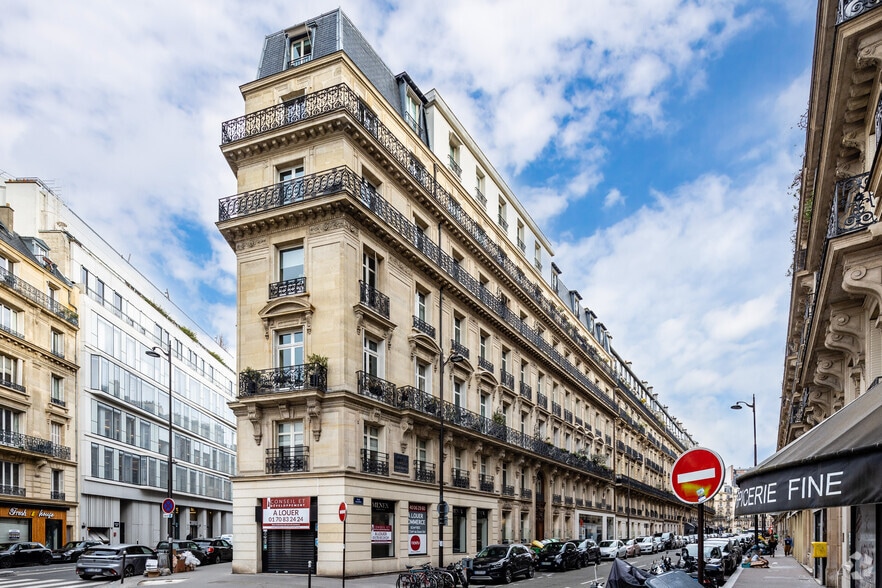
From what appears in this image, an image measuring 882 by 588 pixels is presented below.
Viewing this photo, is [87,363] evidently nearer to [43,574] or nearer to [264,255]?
[43,574]

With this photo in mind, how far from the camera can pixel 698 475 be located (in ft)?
20.9

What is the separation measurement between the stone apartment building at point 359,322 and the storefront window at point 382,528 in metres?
0.09

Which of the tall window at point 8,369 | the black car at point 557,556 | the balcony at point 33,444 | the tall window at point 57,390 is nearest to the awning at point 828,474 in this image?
the black car at point 557,556

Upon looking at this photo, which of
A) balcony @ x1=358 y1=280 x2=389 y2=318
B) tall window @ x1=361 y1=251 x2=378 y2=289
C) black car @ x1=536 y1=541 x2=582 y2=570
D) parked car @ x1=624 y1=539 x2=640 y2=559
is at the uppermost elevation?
tall window @ x1=361 y1=251 x2=378 y2=289

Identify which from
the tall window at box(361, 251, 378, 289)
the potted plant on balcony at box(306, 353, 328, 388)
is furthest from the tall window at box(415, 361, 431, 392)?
the potted plant on balcony at box(306, 353, 328, 388)

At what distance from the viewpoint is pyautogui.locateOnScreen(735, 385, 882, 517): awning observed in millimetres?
4320

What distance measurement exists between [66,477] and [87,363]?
24.3ft

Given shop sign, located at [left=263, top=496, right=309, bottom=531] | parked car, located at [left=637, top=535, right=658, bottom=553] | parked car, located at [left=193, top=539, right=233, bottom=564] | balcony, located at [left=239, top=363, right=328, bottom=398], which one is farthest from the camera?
parked car, located at [left=637, top=535, right=658, bottom=553]

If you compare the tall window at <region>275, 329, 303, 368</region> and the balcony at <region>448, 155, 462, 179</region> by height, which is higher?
the balcony at <region>448, 155, 462, 179</region>

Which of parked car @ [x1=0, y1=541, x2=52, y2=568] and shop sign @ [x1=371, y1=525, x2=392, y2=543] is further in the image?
parked car @ [x1=0, y1=541, x2=52, y2=568]

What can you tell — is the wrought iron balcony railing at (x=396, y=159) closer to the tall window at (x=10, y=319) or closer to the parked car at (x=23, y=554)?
the parked car at (x=23, y=554)

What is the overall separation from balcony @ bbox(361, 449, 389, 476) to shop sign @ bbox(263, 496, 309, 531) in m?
2.34

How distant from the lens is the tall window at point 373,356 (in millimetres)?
27438

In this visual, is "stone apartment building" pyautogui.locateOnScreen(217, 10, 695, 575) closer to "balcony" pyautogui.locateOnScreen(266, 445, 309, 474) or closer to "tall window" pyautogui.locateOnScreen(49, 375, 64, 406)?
"balcony" pyautogui.locateOnScreen(266, 445, 309, 474)
